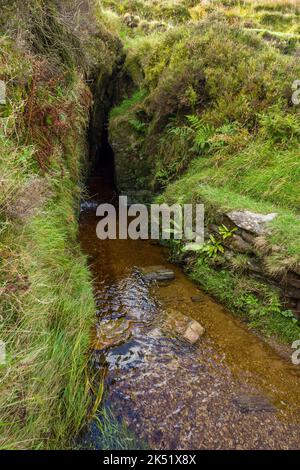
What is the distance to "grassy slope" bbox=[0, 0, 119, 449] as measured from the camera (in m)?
2.73

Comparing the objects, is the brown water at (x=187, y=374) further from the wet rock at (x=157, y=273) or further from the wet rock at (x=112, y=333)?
the wet rock at (x=157, y=273)

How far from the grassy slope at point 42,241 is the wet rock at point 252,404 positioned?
1.47 m

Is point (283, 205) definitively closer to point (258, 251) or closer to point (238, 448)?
point (258, 251)

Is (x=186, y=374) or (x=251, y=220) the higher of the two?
(x=251, y=220)

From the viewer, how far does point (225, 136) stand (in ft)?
22.3

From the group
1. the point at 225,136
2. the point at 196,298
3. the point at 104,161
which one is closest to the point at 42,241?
the point at 196,298

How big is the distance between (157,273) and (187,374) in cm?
219

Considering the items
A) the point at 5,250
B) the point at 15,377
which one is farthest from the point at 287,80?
the point at 15,377

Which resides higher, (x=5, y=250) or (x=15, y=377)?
(x=5, y=250)

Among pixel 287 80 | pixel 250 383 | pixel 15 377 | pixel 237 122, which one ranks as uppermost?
pixel 287 80

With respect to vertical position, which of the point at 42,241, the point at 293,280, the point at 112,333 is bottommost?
the point at 112,333

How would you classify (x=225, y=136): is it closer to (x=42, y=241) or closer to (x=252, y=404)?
(x=42, y=241)

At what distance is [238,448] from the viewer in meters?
3.00

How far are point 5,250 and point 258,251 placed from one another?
129 inches
